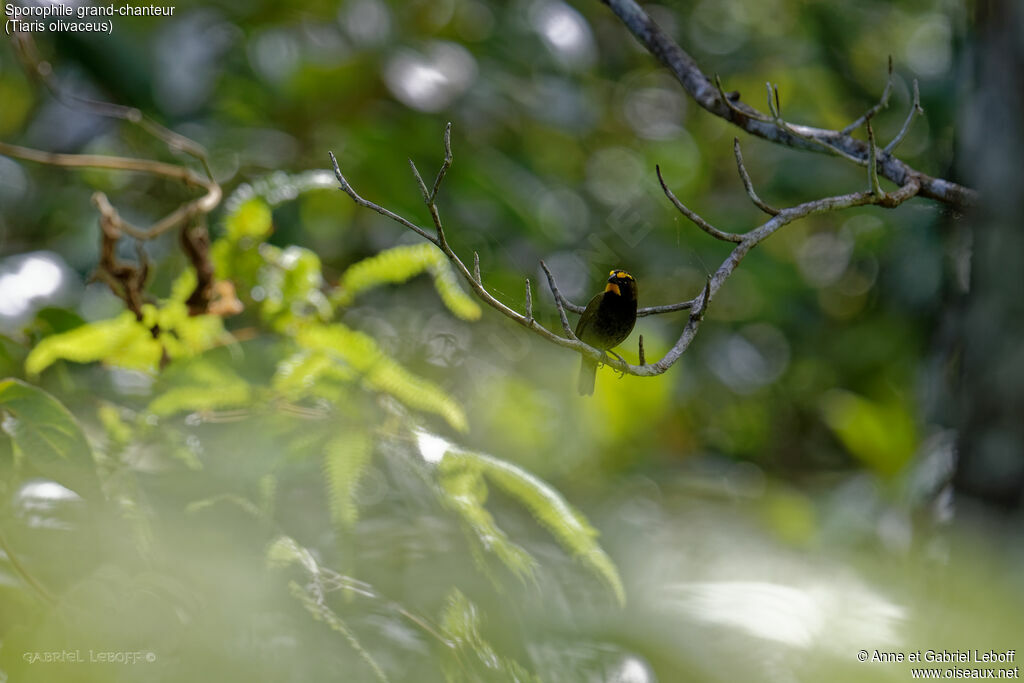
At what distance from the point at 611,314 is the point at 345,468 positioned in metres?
0.38

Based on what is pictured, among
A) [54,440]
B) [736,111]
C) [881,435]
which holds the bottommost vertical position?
[54,440]

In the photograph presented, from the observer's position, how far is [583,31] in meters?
2.10

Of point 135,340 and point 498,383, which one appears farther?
point 498,383

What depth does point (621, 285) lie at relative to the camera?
80 cm

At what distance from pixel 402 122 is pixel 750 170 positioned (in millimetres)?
1396

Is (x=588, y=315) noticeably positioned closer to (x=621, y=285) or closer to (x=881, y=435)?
(x=621, y=285)

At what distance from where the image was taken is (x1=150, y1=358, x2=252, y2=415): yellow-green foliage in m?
1.01

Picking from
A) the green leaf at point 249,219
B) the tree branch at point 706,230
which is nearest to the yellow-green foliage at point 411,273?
the green leaf at point 249,219

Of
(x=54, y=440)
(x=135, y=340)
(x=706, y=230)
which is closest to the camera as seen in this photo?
(x=706, y=230)

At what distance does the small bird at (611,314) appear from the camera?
0.77 m

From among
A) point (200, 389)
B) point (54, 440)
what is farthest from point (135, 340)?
point (54, 440)

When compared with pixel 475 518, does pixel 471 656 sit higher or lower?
lower

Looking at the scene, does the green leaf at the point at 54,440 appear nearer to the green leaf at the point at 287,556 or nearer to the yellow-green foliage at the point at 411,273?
the green leaf at the point at 287,556

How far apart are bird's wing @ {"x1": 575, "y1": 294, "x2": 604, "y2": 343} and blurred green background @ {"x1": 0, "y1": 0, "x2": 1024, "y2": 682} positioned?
0.11 feet
